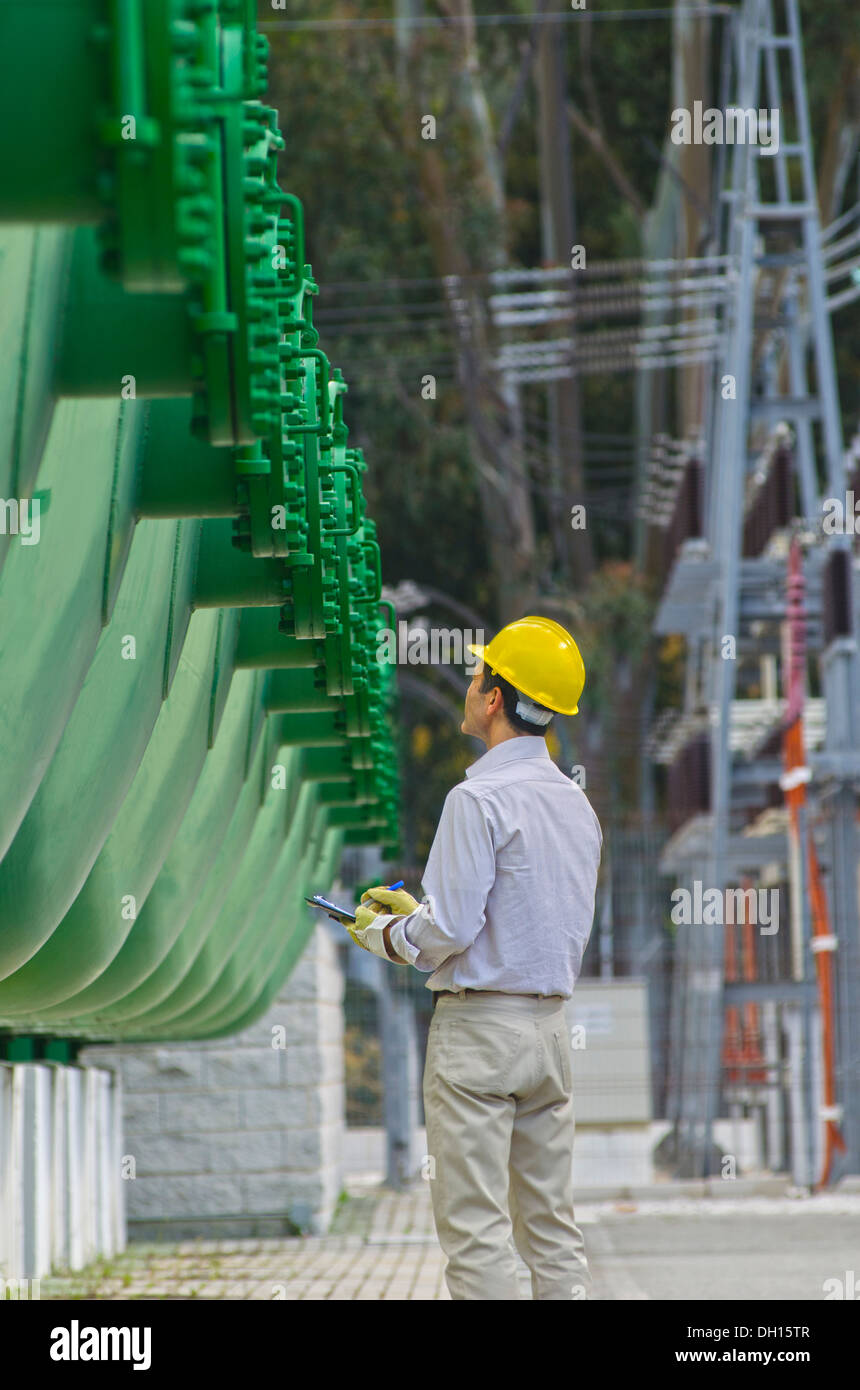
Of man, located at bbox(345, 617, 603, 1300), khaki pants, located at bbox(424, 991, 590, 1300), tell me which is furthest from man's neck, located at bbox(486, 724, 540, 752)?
khaki pants, located at bbox(424, 991, 590, 1300)

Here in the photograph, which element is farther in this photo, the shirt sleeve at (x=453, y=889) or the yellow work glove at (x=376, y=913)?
the yellow work glove at (x=376, y=913)

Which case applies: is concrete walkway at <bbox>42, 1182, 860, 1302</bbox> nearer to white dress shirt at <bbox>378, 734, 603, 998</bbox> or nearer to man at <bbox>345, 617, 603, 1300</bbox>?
man at <bbox>345, 617, 603, 1300</bbox>

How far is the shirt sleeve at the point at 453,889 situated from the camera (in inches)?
149

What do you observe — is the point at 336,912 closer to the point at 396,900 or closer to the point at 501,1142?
the point at 396,900

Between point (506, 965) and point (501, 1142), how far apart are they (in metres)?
0.34

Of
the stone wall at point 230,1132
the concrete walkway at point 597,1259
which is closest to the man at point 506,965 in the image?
the concrete walkway at point 597,1259

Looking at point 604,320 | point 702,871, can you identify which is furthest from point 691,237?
point 702,871

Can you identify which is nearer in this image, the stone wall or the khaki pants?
the khaki pants

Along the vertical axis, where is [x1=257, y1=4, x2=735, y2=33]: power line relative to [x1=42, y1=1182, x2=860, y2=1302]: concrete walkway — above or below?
above

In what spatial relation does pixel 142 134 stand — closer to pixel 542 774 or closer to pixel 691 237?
pixel 542 774

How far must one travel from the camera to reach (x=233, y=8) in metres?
2.69

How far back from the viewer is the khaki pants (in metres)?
3.80

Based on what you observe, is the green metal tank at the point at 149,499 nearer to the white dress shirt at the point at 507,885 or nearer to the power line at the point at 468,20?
the white dress shirt at the point at 507,885

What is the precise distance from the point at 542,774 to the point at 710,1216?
8.02m
